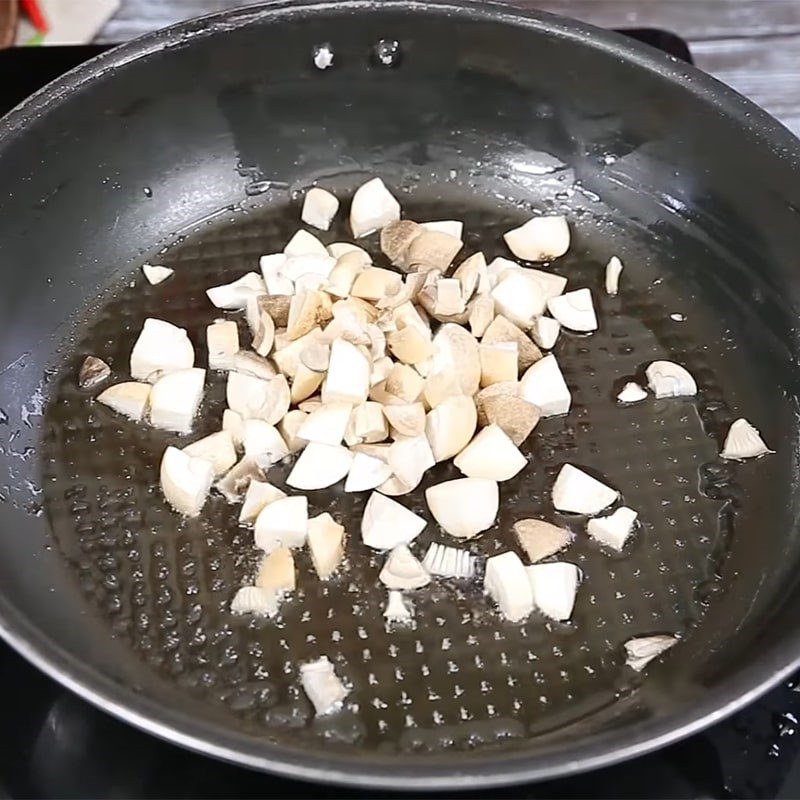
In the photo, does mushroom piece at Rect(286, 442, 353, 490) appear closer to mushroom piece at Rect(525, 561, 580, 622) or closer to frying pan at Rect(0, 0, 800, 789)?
frying pan at Rect(0, 0, 800, 789)

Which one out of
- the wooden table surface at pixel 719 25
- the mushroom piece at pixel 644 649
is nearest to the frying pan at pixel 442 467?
the mushroom piece at pixel 644 649

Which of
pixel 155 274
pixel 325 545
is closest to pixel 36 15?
pixel 155 274

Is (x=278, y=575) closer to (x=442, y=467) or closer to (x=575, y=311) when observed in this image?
(x=442, y=467)

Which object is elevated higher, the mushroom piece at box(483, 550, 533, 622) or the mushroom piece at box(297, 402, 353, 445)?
the mushroom piece at box(297, 402, 353, 445)

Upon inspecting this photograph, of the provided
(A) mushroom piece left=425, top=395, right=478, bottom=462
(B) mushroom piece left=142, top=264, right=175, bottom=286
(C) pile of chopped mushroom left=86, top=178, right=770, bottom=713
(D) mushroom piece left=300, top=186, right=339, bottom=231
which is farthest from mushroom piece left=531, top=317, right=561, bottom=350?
(B) mushroom piece left=142, top=264, right=175, bottom=286

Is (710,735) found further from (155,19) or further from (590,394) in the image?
(155,19)
